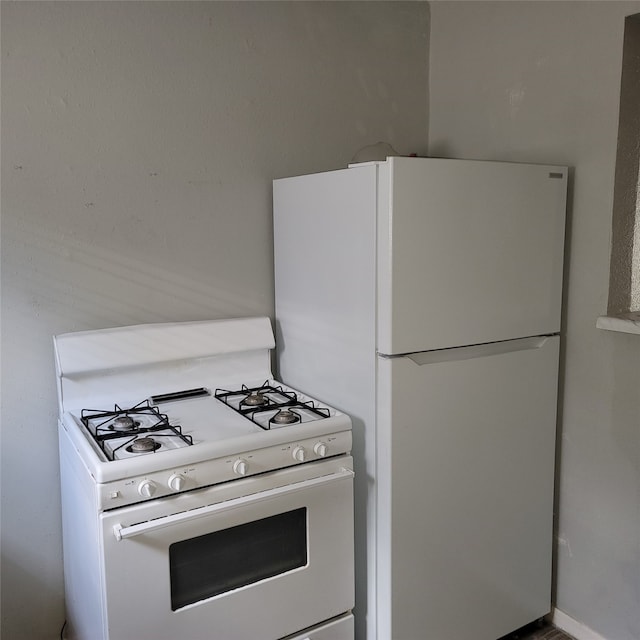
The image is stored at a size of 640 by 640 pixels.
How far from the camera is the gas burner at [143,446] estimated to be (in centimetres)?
167

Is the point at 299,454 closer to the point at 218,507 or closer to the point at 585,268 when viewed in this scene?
the point at 218,507

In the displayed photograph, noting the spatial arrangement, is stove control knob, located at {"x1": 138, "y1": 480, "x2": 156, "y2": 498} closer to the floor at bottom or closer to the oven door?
the oven door

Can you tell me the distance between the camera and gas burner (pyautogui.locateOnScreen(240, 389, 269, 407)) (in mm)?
2041

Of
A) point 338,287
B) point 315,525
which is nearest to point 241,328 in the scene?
point 338,287


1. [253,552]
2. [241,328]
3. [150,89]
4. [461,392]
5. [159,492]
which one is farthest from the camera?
[241,328]

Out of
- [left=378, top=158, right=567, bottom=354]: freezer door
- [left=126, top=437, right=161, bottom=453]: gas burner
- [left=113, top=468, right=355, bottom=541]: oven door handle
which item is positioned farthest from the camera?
[left=378, top=158, right=567, bottom=354]: freezer door

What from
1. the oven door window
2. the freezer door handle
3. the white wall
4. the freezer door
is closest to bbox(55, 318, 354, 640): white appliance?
the oven door window

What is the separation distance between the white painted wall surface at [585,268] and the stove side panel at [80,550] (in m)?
1.56

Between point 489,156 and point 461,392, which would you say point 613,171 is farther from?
point 461,392

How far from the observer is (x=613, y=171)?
2.01 m

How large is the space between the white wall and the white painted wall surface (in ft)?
2.06

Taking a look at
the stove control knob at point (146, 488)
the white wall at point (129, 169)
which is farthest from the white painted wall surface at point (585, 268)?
the stove control knob at point (146, 488)

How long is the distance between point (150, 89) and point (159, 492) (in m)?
1.28

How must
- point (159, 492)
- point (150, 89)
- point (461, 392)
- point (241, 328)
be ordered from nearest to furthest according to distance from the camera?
point (159, 492)
point (461, 392)
point (150, 89)
point (241, 328)
